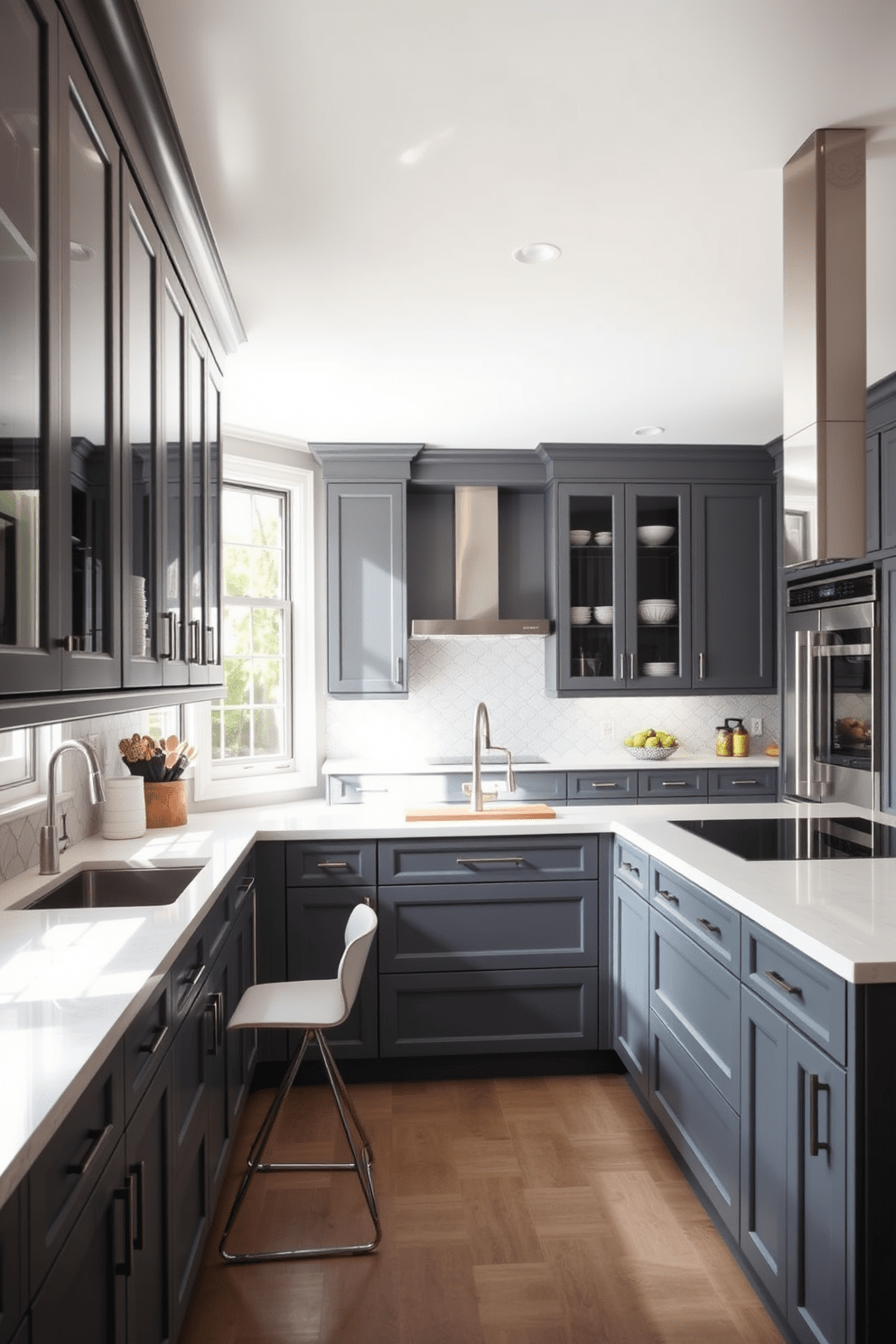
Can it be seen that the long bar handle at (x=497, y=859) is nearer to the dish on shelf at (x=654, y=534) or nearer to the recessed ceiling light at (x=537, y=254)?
the recessed ceiling light at (x=537, y=254)

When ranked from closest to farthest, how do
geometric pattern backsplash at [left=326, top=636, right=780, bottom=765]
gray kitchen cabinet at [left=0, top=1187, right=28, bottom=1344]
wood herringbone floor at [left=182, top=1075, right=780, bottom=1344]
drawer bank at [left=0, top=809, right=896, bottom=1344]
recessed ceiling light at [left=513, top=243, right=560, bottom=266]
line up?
1. gray kitchen cabinet at [left=0, top=1187, right=28, bottom=1344]
2. drawer bank at [left=0, top=809, right=896, bottom=1344]
3. wood herringbone floor at [left=182, top=1075, right=780, bottom=1344]
4. recessed ceiling light at [left=513, top=243, right=560, bottom=266]
5. geometric pattern backsplash at [left=326, top=636, right=780, bottom=765]

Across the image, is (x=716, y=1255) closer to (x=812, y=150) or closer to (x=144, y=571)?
(x=144, y=571)

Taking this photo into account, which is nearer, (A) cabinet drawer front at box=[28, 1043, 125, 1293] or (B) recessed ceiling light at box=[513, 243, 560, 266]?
(A) cabinet drawer front at box=[28, 1043, 125, 1293]

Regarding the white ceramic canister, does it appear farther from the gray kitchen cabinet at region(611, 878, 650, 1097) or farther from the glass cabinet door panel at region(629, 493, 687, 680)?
the glass cabinet door panel at region(629, 493, 687, 680)

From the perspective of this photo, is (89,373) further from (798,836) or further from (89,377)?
(798,836)

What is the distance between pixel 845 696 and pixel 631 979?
195 cm

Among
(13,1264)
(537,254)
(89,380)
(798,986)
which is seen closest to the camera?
(13,1264)

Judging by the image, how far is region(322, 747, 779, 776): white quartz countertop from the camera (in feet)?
15.9

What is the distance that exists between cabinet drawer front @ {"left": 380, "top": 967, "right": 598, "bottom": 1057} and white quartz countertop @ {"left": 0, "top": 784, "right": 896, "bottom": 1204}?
516mm

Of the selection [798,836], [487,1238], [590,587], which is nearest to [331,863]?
[487,1238]

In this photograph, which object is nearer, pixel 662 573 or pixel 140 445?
pixel 140 445

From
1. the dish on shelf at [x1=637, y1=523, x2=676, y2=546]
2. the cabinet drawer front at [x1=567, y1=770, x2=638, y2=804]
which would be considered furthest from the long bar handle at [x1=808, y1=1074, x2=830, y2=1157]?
the dish on shelf at [x1=637, y1=523, x2=676, y2=546]

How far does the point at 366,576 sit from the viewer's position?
504cm

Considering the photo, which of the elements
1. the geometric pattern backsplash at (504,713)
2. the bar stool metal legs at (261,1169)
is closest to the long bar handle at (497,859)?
the bar stool metal legs at (261,1169)
